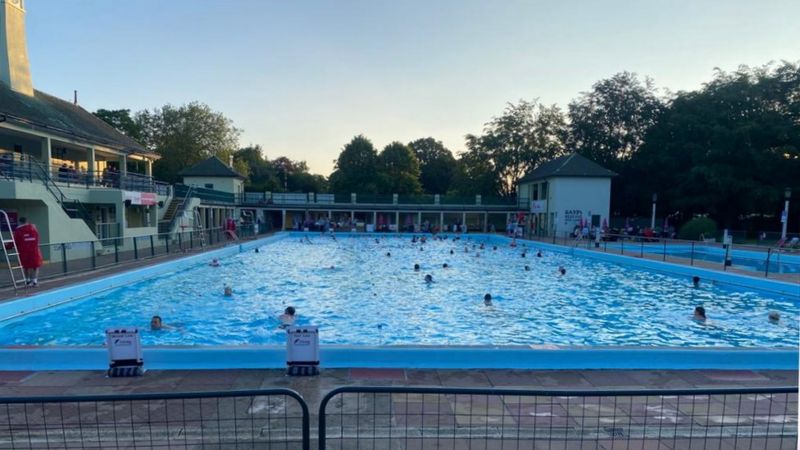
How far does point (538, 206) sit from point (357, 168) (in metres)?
23.9

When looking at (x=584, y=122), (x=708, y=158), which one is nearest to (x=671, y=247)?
(x=708, y=158)

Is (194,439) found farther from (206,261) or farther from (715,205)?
(715,205)

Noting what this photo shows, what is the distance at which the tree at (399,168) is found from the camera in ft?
172

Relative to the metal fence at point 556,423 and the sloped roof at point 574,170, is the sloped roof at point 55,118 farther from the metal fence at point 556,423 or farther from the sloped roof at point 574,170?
the sloped roof at point 574,170

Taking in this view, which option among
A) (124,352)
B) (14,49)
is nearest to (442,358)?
(124,352)

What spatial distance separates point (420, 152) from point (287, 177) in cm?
2118

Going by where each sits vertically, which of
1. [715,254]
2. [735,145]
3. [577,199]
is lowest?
[715,254]

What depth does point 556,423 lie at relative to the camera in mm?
4258

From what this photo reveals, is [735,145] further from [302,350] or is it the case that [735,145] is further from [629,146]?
[302,350]

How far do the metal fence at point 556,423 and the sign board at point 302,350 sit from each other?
0.89 meters

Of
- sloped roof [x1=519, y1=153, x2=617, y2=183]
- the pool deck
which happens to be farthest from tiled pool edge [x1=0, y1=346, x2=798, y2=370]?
sloped roof [x1=519, y1=153, x2=617, y2=183]

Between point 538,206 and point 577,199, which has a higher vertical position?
point 577,199

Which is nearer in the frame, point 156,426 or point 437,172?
point 156,426

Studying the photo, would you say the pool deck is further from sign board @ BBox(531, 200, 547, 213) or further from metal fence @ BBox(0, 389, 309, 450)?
sign board @ BBox(531, 200, 547, 213)
